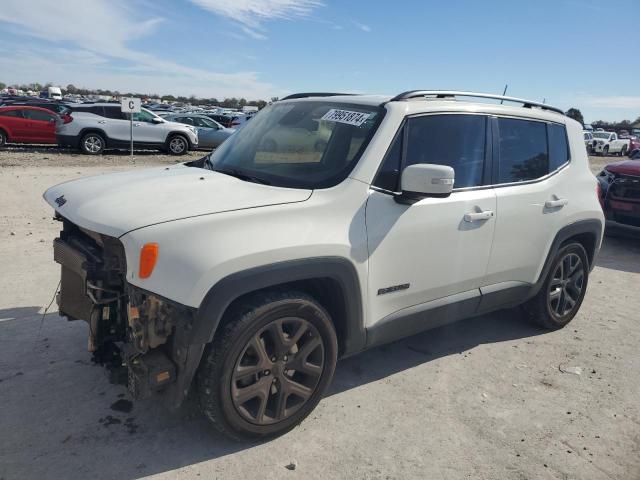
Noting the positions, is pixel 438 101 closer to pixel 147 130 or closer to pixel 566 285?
pixel 566 285

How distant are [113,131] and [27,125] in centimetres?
301

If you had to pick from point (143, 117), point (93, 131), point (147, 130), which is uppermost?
point (143, 117)

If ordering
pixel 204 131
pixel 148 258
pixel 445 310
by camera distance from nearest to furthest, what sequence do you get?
pixel 148 258, pixel 445 310, pixel 204 131

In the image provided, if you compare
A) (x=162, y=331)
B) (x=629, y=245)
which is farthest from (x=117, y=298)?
(x=629, y=245)

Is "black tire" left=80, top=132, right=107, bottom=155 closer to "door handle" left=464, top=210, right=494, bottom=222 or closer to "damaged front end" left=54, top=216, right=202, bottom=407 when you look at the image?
"damaged front end" left=54, top=216, right=202, bottom=407

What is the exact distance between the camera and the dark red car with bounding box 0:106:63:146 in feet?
→ 55.2

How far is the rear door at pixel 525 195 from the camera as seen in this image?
374 centimetres

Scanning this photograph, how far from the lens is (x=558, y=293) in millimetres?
4504

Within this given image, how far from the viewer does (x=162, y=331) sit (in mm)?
2549

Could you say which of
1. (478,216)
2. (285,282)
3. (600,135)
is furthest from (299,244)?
(600,135)

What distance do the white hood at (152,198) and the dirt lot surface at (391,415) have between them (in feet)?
3.82

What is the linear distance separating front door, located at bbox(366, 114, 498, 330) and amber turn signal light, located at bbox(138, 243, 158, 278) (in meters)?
1.20

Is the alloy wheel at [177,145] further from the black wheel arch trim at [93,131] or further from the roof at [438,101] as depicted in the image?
the roof at [438,101]

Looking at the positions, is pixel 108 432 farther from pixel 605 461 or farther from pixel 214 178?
pixel 605 461
